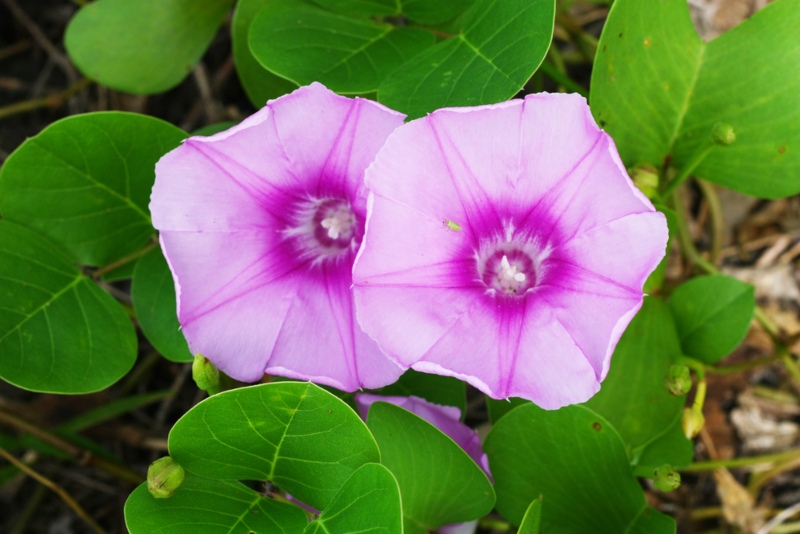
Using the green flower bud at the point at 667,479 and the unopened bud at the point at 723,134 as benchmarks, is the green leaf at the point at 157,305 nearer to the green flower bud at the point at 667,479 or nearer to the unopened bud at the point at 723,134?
the green flower bud at the point at 667,479

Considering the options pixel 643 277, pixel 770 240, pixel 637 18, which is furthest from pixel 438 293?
pixel 770 240

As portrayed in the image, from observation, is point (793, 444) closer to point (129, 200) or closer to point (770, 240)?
point (770, 240)

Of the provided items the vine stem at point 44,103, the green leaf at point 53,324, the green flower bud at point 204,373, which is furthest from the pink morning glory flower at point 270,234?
the vine stem at point 44,103

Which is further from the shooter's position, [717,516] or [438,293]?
[717,516]

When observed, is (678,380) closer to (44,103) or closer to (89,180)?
(89,180)

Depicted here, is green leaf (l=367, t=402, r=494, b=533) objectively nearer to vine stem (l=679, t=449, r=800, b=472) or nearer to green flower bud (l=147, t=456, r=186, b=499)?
green flower bud (l=147, t=456, r=186, b=499)

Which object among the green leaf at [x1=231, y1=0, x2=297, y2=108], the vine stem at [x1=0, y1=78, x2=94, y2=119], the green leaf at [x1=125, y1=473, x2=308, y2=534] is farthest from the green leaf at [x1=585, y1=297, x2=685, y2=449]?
the vine stem at [x1=0, y1=78, x2=94, y2=119]
